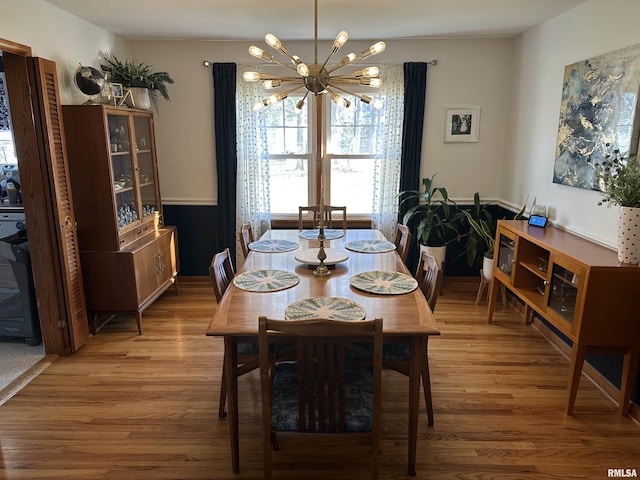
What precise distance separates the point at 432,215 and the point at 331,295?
87.2 inches

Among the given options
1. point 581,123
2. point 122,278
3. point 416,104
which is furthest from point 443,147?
point 122,278

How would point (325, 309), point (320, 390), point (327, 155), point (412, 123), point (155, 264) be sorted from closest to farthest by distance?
point (320, 390)
point (325, 309)
point (155, 264)
point (412, 123)
point (327, 155)

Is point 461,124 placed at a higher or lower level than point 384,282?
higher

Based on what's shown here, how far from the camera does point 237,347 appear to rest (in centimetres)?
214

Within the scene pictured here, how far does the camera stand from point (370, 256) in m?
2.88

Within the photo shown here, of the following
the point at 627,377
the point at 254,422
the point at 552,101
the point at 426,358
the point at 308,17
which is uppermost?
the point at 308,17

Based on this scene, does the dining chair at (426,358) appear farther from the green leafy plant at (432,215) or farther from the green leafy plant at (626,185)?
the green leafy plant at (432,215)

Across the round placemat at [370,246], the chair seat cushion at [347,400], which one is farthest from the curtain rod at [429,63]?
the chair seat cushion at [347,400]

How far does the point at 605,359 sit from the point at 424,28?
2.86 m

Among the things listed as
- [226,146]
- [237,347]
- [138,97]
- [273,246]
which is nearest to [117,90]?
[138,97]

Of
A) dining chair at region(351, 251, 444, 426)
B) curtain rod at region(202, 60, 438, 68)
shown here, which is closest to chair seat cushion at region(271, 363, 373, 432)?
dining chair at region(351, 251, 444, 426)

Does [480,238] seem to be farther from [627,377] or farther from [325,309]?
[325,309]

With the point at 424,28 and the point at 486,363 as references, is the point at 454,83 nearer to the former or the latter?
the point at 424,28

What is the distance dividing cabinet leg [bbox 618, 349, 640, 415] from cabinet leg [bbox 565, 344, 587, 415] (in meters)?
0.22
